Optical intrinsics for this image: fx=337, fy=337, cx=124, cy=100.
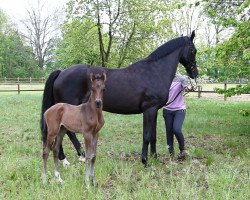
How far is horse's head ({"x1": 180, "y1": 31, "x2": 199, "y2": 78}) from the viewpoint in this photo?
6680 mm

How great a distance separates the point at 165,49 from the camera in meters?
6.57

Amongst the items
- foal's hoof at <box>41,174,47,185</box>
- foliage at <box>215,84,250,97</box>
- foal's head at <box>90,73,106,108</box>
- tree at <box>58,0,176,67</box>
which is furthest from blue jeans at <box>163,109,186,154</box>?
tree at <box>58,0,176,67</box>

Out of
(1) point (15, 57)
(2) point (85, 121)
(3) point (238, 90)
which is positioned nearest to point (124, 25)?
(3) point (238, 90)

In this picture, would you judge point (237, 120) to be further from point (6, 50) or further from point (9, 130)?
point (6, 50)

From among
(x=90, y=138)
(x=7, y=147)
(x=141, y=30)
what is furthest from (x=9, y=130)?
(x=141, y=30)

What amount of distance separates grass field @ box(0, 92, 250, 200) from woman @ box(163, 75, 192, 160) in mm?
410

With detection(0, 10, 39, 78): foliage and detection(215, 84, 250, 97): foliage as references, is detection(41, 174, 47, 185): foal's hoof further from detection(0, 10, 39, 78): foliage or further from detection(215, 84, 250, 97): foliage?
detection(0, 10, 39, 78): foliage

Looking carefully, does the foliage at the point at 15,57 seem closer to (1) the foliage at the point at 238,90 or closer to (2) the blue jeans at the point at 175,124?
(1) the foliage at the point at 238,90

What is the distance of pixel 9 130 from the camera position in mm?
10133

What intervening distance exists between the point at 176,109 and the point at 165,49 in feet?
4.01

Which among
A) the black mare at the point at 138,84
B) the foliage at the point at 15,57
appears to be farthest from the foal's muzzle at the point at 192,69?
the foliage at the point at 15,57

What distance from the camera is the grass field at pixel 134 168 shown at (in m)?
4.34

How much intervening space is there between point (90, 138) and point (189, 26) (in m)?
45.4

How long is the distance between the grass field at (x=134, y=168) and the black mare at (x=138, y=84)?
70 cm
